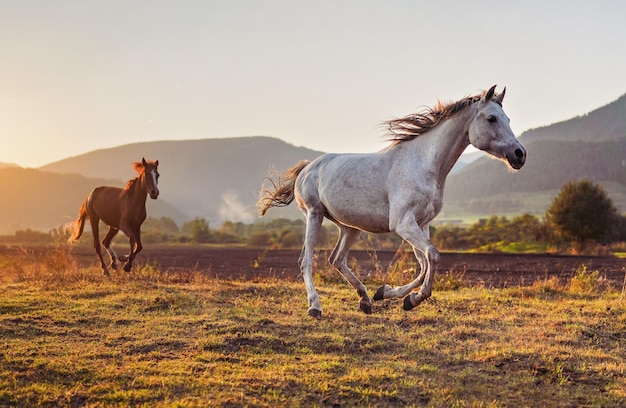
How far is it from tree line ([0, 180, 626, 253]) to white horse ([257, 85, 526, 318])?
1452 cm

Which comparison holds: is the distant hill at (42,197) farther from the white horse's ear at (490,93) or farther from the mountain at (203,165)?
the white horse's ear at (490,93)

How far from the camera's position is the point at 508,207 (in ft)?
463

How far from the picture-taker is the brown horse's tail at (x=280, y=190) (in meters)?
9.63

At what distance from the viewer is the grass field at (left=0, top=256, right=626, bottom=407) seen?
184 inches

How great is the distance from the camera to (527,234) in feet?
129

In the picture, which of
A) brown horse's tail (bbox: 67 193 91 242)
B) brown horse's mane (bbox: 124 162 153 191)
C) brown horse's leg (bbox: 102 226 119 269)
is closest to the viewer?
brown horse's mane (bbox: 124 162 153 191)

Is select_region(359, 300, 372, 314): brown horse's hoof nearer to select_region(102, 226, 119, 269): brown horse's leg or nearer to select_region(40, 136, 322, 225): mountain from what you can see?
select_region(102, 226, 119, 269): brown horse's leg

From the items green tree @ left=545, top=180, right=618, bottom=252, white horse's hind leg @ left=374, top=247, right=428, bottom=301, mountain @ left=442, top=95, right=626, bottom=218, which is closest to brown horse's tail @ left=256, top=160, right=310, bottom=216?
white horse's hind leg @ left=374, top=247, right=428, bottom=301

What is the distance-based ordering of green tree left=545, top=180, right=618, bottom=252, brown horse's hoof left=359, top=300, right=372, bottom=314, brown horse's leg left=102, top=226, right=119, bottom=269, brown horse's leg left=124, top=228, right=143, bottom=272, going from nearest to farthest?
brown horse's hoof left=359, top=300, right=372, bottom=314 < brown horse's leg left=124, top=228, right=143, bottom=272 < brown horse's leg left=102, top=226, right=119, bottom=269 < green tree left=545, top=180, right=618, bottom=252

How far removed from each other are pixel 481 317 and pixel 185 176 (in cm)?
16022

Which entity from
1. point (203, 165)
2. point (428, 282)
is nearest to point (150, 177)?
point (428, 282)

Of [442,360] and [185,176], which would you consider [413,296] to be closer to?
[442,360]

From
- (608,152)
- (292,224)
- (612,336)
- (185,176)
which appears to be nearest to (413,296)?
(612,336)

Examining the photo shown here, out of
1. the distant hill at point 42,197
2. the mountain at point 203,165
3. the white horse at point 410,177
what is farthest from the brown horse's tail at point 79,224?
the mountain at point 203,165
